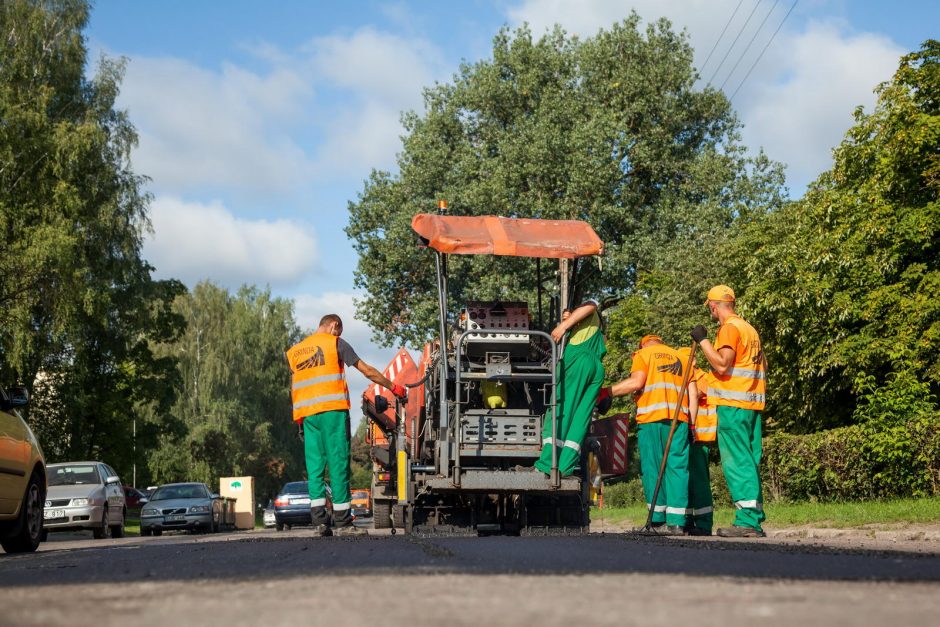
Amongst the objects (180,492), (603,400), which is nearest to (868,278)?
(603,400)

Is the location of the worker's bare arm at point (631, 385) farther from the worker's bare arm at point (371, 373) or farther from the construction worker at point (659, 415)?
the worker's bare arm at point (371, 373)

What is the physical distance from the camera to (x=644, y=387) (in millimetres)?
12961

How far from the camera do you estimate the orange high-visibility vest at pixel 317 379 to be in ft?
41.7

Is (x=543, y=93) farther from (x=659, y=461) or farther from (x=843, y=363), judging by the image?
(x=659, y=461)

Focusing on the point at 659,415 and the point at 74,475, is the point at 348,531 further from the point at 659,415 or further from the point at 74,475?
the point at 74,475

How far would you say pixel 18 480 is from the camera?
38.7ft

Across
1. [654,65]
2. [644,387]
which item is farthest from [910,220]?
[654,65]

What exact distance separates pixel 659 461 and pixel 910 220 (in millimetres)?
14120

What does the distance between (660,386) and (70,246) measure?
25.4 m

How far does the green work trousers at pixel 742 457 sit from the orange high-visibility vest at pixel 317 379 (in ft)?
12.3

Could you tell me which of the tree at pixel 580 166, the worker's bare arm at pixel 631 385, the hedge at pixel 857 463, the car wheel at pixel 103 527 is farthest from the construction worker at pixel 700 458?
the tree at pixel 580 166

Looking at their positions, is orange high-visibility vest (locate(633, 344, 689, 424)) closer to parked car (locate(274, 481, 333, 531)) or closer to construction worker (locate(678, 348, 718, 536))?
construction worker (locate(678, 348, 718, 536))

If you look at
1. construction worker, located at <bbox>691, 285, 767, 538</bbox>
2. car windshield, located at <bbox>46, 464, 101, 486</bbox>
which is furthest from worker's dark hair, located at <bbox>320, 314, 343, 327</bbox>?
car windshield, located at <bbox>46, 464, 101, 486</bbox>

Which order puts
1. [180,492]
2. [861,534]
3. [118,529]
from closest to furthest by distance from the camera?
[861,534], [118,529], [180,492]
